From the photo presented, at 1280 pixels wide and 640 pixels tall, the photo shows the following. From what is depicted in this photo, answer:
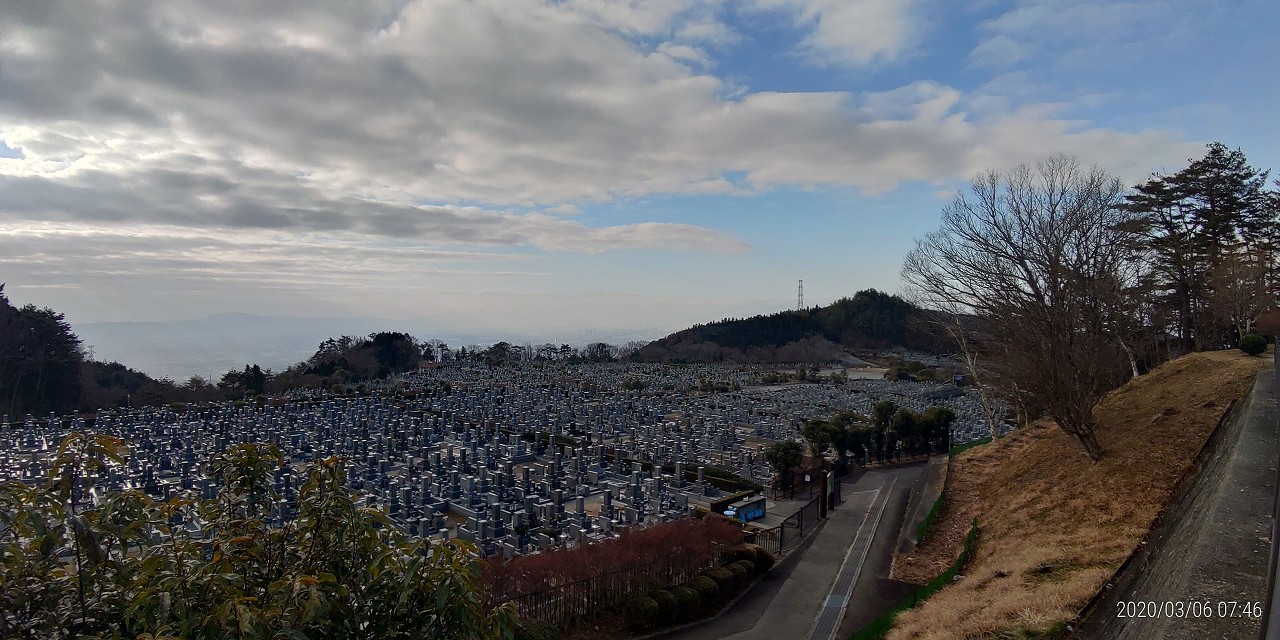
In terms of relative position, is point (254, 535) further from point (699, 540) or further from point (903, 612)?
point (699, 540)

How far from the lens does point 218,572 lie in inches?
103

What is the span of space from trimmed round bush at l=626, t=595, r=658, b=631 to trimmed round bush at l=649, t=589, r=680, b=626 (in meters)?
0.24

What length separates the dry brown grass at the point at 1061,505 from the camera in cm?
786

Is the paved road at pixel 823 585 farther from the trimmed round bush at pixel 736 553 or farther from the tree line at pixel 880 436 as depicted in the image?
the tree line at pixel 880 436

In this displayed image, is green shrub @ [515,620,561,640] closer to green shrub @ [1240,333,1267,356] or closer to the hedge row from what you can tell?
the hedge row

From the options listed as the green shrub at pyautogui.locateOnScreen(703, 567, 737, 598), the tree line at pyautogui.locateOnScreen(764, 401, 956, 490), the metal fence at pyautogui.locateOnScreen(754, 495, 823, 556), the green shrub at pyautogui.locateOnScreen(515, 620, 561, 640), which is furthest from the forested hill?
the green shrub at pyautogui.locateOnScreen(515, 620, 561, 640)

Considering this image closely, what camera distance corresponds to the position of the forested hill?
291 ft

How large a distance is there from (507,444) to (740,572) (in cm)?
1766

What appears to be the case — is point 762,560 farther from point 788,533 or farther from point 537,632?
point 537,632

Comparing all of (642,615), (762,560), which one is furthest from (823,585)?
(642,615)

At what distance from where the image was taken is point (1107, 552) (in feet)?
28.2

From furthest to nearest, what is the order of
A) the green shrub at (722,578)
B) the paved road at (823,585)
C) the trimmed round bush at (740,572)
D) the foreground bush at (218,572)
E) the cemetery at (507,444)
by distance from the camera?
the cemetery at (507,444), the trimmed round bush at (740,572), the green shrub at (722,578), the paved road at (823,585), the foreground bush at (218,572)

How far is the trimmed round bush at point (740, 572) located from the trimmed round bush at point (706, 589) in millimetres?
813

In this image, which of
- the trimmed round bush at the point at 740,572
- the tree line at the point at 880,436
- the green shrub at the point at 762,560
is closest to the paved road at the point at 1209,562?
the trimmed round bush at the point at 740,572
